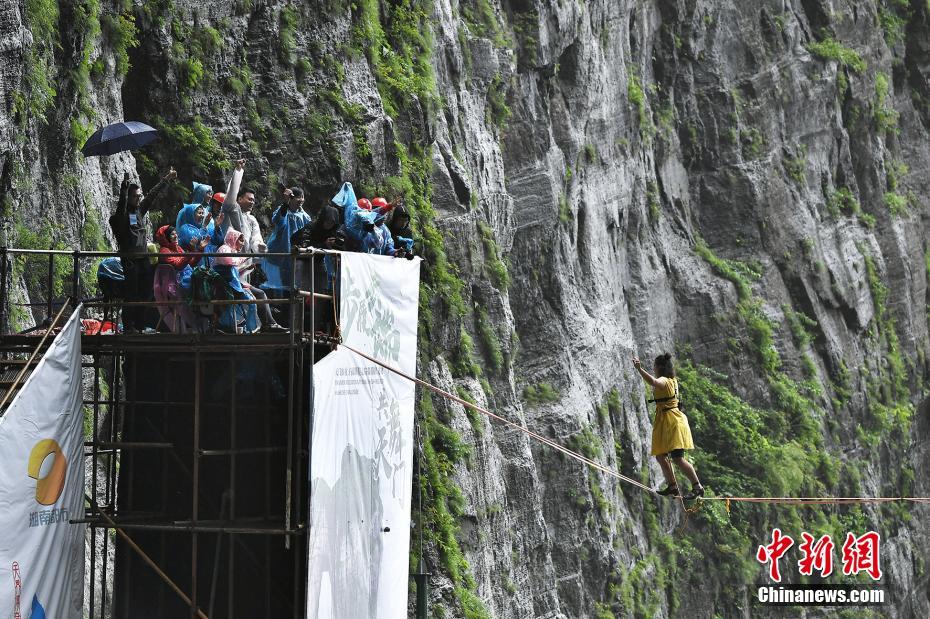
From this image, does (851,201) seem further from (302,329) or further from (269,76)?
(302,329)

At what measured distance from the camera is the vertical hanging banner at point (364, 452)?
11.0 meters

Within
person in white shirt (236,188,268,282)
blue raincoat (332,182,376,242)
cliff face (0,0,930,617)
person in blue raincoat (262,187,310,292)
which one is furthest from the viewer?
cliff face (0,0,930,617)

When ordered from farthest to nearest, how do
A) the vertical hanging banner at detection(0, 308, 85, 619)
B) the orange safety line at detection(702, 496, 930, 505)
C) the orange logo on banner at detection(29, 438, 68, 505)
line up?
1. the orange safety line at detection(702, 496, 930, 505)
2. the orange logo on banner at detection(29, 438, 68, 505)
3. the vertical hanging banner at detection(0, 308, 85, 619)

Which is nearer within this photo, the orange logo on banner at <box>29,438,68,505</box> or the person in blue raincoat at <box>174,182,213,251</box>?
the orange logo on banner at <box>29,438,68,505</box>

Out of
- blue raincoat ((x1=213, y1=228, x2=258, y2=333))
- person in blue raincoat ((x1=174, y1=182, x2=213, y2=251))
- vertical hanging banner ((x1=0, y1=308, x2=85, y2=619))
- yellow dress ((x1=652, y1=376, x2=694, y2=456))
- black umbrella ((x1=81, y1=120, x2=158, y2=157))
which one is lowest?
vertical hanging banner ((x1=0, y1=308, x2=85, y2=619))

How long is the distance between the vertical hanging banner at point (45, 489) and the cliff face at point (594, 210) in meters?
3.89

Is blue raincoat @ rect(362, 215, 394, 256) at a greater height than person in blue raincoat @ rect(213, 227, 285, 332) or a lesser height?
greater

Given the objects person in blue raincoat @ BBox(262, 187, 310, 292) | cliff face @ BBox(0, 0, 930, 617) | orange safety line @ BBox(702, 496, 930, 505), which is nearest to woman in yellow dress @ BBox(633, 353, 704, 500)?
orange safety line @ BBox(702, 496, 930, 505)

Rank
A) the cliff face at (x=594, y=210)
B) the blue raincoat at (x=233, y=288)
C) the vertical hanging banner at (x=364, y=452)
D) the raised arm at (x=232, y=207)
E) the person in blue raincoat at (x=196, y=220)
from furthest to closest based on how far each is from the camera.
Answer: the cliff face at (x=594, y=210) < the person in blue raincoat at (x=196, y=220) < the raised arm at (x=232, y=207) < the blue raincoat at (x=233, y=288) < the vertical hanging banner at (x=364, y=452)

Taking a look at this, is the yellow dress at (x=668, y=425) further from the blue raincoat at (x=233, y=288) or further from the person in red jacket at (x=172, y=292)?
the person in red jacket at (x=172, y=292)

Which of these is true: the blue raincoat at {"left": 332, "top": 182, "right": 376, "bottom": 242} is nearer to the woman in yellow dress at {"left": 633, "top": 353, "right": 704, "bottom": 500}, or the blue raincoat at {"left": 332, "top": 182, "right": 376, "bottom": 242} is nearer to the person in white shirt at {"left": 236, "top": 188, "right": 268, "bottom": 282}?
the person in white shirt at {"left": 236, "top": 188, "right": 268, "bottom": 282}

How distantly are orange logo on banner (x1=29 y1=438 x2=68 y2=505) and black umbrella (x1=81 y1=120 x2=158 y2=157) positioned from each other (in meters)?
3.48

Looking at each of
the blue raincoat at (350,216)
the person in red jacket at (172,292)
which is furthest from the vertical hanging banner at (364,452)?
the person in red jacket at (172,292)

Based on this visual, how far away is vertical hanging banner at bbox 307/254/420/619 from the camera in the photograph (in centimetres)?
1100
